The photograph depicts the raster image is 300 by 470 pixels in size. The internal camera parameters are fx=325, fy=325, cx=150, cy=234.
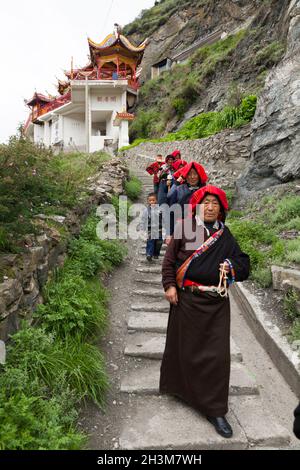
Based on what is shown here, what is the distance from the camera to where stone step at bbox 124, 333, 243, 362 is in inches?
156

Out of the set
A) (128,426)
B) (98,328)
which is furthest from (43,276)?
(128,426)

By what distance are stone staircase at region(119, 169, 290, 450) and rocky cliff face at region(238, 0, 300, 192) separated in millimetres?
5741

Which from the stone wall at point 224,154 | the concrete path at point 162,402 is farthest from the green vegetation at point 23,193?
the stone wall at point 224,154

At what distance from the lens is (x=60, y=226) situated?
15.9 feet

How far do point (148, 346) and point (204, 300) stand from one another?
1572 millimetres

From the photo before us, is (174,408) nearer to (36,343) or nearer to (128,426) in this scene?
(128,426)

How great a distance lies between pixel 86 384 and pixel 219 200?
2138 millimetres

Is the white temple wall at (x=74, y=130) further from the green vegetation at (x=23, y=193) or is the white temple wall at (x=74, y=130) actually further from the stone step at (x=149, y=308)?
the stone step at (x=149, y=308)

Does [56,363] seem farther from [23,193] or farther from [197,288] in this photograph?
[23,193]

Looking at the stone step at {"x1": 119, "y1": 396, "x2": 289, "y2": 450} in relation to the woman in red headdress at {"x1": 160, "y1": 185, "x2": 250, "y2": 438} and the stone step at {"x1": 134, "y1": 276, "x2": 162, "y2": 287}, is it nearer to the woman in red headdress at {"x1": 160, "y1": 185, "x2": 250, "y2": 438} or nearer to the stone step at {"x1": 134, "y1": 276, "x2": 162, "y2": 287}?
the woman in red headdress at {"x1": 160, "y1": 185, "x2": 250, "y2": 438}

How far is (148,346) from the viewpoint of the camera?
411 cm

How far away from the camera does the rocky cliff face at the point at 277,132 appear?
8.32 metres

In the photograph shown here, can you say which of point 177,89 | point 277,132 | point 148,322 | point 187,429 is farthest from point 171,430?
point 177,89

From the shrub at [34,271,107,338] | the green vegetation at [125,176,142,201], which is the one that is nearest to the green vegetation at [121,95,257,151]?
the green vegetation at [125,176,142,201]
